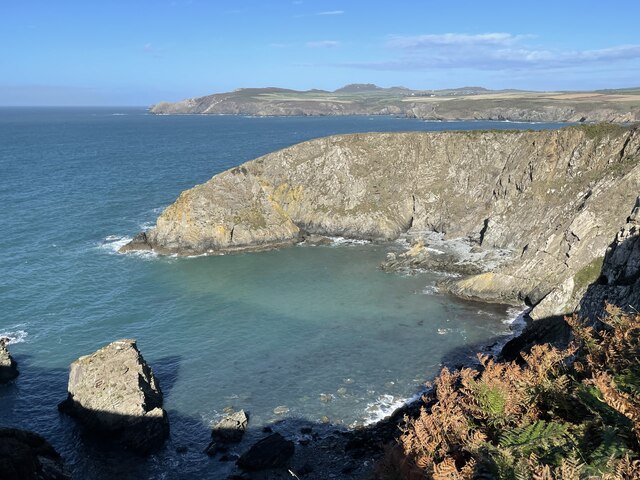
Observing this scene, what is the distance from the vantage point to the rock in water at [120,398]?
106 feet

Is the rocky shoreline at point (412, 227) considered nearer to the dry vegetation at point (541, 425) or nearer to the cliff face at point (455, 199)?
the cliff face at point (455, 199)

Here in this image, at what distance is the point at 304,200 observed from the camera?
8256 centimetres

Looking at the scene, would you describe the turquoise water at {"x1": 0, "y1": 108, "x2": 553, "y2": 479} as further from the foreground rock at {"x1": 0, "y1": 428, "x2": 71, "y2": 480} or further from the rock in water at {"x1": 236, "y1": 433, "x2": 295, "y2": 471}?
the foreground rock at {"x1": 0, "y1": 428, "x2": 71, "y2": 480}

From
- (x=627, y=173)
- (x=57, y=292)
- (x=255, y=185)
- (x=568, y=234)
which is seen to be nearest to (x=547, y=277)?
(x=568, y=234)

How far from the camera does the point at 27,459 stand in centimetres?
2498

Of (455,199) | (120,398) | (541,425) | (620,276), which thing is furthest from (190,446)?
(455,199)

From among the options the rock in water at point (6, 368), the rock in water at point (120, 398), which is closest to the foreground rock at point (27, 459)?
the rock in water at point (120, 398)

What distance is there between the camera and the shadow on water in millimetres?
29781

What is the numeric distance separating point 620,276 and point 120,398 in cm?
3535

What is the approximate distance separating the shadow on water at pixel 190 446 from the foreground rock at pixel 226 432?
0.44 metres

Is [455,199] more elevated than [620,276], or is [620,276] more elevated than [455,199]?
[620,276]

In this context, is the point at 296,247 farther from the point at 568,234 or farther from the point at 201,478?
the point at 201,478

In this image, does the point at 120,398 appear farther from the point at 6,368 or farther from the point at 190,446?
the point at 6,368

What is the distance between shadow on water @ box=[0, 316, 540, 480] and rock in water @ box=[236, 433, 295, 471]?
440mm
